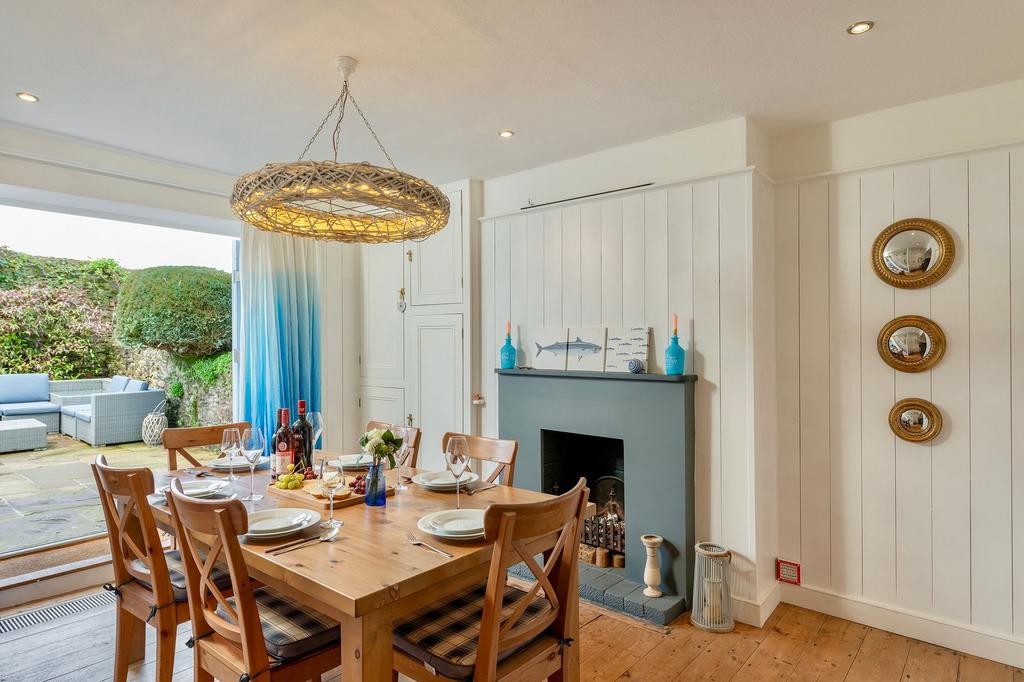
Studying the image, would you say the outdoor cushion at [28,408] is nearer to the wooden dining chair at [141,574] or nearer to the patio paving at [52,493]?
the patio paving at [52,493]

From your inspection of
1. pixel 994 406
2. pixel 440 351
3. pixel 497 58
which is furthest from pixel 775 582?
pixel 497 58

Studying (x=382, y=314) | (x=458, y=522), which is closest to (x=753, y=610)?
(x=458, y=522)

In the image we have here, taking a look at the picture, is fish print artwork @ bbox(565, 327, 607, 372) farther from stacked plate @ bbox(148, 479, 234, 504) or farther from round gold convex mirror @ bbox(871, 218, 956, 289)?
stacked plate @ bbox(148, 479, 234, 504)

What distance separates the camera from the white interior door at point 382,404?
4.17 metres

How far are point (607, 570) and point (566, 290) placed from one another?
1.65 m

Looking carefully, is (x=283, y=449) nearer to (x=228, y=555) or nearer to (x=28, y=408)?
(x=228, y=555)

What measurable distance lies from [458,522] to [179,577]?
1.05 meters

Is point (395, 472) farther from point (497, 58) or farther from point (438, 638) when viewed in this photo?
point (497, 58)

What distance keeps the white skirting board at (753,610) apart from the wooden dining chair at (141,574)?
233cm

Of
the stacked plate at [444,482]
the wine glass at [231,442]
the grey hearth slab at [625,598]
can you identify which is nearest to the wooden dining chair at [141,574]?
the wine glass at [231,442]

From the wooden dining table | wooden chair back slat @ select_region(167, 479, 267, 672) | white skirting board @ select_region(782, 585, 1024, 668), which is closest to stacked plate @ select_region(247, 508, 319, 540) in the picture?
the wooden dining table

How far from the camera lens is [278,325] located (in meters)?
3.92

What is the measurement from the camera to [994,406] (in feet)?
7.96

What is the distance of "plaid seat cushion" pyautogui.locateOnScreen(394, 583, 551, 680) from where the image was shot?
4.81ft
